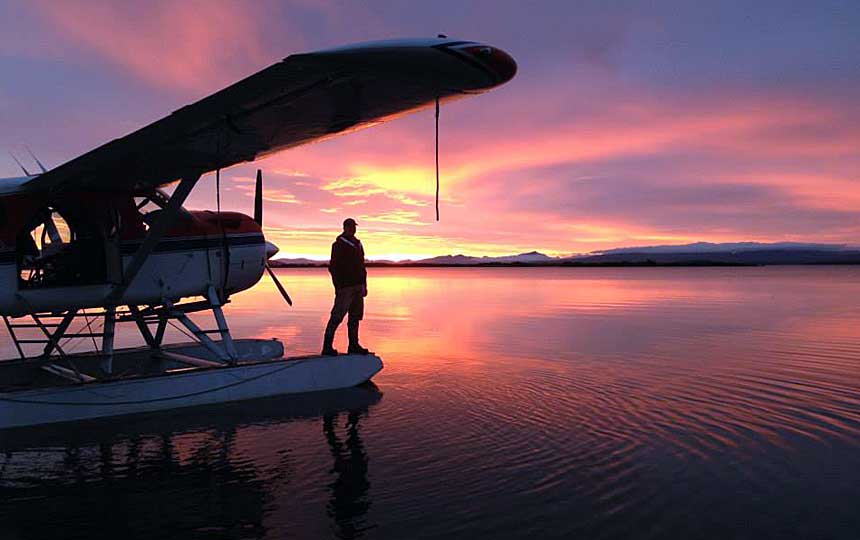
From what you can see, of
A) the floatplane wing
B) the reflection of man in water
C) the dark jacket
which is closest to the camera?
the reflection of man in water

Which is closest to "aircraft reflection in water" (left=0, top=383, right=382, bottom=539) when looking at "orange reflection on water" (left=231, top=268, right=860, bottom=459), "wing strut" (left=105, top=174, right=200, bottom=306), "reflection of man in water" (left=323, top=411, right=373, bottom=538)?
"reflection of man in water" (left=323, top=411, right=373, bottom=538)

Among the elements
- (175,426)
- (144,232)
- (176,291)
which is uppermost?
(144,232)

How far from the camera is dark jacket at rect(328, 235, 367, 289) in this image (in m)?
8.55

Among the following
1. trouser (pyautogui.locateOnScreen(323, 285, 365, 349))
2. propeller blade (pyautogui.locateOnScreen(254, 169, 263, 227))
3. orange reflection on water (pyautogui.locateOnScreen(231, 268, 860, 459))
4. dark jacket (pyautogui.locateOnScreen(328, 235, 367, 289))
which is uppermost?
propeller blade (pyautogui.locateOnScreen(254, 169, 263, 227))

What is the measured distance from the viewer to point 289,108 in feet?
19.3

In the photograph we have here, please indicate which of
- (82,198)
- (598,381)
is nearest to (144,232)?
(82,198)

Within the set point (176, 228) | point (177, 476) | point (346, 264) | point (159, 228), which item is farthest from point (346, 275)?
point (177, 476)

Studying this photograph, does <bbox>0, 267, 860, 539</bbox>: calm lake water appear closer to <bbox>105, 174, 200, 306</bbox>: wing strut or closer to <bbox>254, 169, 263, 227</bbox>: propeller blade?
<bbox>105, 174, 200, 306</bbox>: wing strut

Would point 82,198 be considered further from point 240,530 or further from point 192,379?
point 240,530

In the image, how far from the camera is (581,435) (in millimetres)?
5730

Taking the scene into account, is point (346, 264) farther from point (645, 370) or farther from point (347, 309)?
point (645, 370)

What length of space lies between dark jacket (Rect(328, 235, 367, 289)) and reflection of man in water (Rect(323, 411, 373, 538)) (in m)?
2.77

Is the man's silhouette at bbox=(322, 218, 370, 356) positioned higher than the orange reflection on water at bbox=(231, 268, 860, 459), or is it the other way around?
the man's silhouette at bbox=(322, 218, 370, 356)

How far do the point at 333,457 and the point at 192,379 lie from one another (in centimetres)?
286
